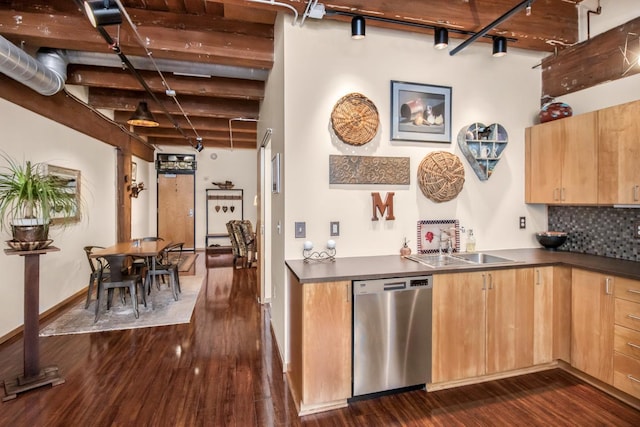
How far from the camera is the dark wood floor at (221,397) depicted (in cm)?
208

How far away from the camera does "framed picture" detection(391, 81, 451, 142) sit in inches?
114

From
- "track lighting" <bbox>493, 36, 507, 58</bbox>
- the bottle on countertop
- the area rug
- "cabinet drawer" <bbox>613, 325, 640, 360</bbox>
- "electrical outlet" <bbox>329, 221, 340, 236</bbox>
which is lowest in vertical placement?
the area rug

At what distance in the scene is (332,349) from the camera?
217 centimetres

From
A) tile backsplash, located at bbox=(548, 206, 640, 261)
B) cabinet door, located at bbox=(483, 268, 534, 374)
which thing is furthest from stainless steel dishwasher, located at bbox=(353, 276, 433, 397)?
tile backsplash, located at bbox=(548, 206, 640, 261)

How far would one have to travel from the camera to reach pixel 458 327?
243 cm

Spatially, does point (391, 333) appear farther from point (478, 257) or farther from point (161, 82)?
point (161, 82)

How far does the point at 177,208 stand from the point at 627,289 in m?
9.75

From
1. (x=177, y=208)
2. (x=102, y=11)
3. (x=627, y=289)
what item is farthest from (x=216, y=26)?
(x=177, y=208)

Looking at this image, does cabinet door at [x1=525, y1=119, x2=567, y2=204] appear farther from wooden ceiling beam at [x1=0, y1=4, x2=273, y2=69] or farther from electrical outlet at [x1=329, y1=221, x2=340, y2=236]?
wooden ceiling beam at [x1=0, y1=4, x2=273, y2=69]

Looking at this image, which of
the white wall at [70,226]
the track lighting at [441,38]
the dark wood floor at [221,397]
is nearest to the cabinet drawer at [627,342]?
the dark wood floor at [221,397]

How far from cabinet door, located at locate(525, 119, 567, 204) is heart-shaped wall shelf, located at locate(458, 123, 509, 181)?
344mm

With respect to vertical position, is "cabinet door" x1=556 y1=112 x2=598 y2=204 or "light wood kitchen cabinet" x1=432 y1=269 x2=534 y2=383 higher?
"cabinet door" x1=556 y1=112 x2=598 y2=204

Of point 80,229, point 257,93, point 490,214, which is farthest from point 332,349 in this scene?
point 80,229

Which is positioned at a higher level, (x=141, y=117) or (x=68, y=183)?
(x=141, y=117)
